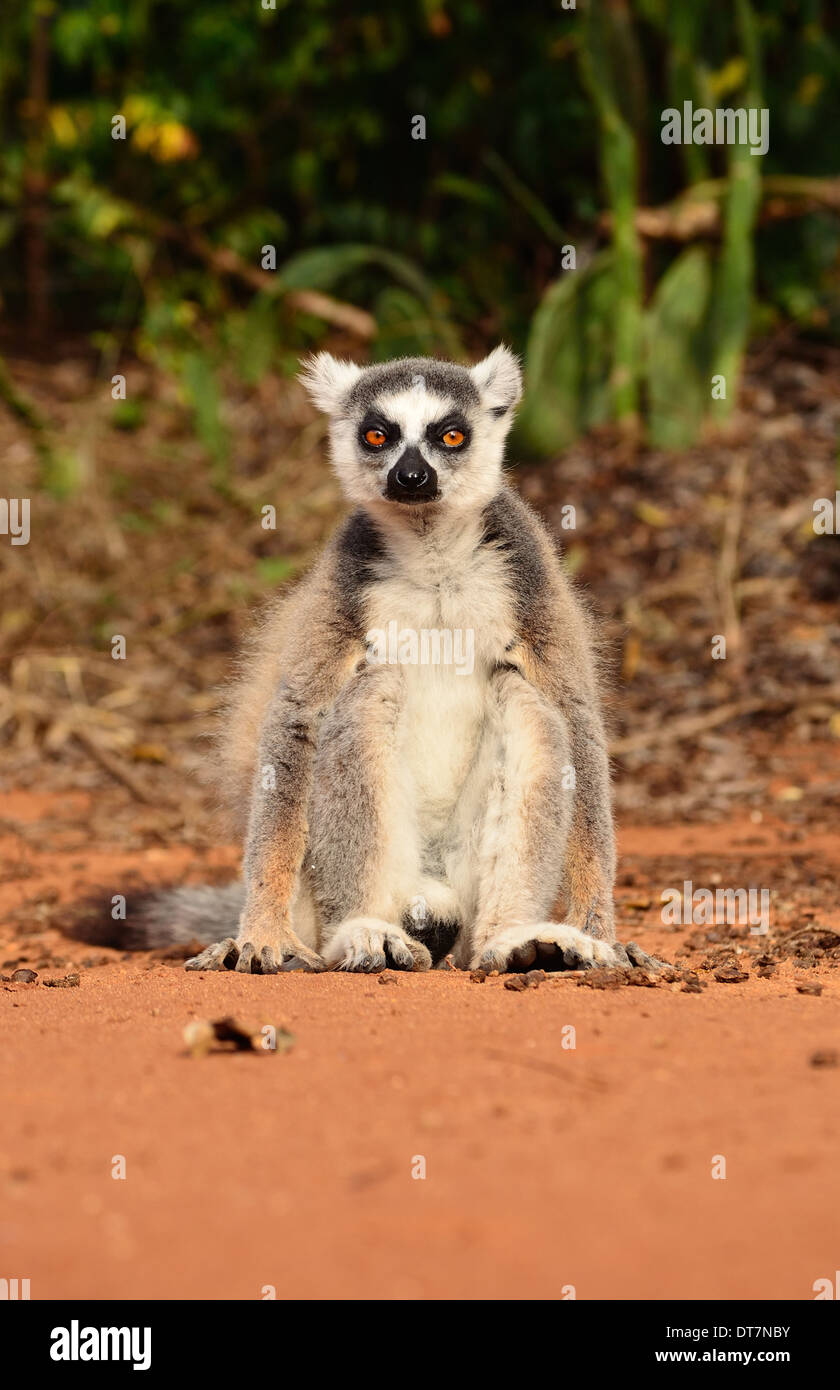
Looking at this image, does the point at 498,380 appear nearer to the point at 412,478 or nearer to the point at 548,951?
the point at 412,478

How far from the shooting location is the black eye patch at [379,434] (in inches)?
197

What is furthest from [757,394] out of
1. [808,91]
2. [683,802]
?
[683,802]

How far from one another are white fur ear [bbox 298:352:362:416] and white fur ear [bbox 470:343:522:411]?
0.44 metres

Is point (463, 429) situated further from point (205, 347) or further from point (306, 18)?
point (306, 18)

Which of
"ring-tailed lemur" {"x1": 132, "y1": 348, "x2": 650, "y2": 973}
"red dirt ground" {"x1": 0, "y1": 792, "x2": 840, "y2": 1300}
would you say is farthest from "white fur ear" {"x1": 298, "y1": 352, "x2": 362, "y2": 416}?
"red dirt ground" {"x1": 0, "y1": 792, "x2": 840, "y2": 1300}

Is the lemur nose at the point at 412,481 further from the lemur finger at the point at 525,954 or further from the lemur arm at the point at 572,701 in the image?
the lemur finger at the point at 525,954

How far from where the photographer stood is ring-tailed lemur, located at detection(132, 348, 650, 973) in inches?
179

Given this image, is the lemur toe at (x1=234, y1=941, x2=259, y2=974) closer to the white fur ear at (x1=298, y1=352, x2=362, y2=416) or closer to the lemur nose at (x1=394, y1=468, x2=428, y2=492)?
the lemur nose at (x1=394, y1=468, x2=428, y2=492)

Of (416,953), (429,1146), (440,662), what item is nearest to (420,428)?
(440,662)

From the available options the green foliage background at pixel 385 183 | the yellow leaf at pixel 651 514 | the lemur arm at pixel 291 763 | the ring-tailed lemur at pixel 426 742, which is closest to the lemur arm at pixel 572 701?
the ring-tailed lemur at pixel 426 742

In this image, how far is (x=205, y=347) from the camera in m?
14.9

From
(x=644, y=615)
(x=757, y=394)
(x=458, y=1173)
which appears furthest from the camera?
(x=757, y=394)

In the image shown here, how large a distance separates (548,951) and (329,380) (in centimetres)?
229

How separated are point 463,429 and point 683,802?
13.3 ft
